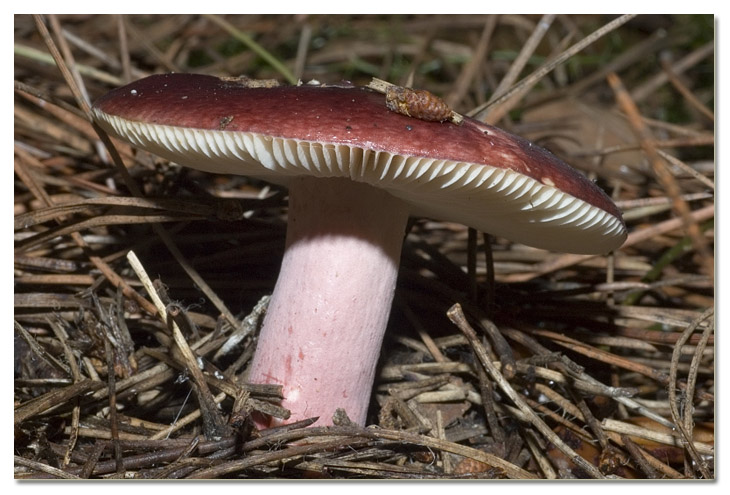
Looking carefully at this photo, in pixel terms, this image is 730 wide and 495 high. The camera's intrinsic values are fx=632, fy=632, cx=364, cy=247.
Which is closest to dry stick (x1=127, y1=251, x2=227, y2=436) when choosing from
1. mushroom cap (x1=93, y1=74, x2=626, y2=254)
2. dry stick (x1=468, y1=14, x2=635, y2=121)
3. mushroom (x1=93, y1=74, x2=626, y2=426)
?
mushroom (x1=93, y1=74, x2=626, y2=426)

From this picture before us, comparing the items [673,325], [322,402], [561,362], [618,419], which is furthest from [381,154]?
[673,325]

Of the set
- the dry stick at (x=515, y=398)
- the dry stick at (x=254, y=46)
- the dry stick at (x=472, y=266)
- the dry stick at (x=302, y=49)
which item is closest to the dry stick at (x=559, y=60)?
the dry stick at (x=472, y=266)

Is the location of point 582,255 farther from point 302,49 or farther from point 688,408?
point 302,49

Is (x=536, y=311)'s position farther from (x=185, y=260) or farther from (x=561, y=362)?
(x=185, y=260)

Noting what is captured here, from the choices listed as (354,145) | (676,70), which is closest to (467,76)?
(676,70)

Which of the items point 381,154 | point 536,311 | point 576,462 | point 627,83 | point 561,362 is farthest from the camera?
point 627,83

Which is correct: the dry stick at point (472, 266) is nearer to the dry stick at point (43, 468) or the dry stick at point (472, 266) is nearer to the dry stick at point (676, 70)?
the dry stick at point (43, 468)

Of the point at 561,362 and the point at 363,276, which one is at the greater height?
the point at 363,276
